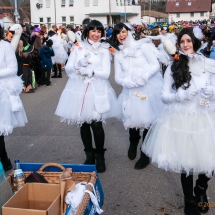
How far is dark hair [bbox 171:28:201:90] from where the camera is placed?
326cm

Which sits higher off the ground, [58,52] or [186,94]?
[186,94]

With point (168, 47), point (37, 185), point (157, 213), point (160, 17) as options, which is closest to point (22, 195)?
point (37, 185)

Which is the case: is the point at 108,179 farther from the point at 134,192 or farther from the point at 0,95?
the point at 0,95

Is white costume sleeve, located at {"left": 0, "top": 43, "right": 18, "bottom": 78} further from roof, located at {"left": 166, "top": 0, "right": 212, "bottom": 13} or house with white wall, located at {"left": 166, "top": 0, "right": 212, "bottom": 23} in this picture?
roof, located at {"left": 166, "top": 0, "right": 212, "bottom": 13}

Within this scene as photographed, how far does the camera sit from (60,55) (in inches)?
533

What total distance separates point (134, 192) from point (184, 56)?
68.2 inches

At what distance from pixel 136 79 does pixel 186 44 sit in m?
1.38

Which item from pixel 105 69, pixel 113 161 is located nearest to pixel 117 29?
pixel 105 69

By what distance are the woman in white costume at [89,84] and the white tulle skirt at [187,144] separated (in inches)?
51.7

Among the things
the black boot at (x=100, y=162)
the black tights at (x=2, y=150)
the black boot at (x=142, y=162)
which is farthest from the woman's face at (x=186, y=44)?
the black tights at (x=2, y=150)

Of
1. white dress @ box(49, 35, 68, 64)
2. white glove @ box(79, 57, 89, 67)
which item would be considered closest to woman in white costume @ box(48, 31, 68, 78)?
white dress @ box(49, 35, 68, 64)

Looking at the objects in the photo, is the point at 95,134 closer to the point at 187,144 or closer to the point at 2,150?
the point at 2,150

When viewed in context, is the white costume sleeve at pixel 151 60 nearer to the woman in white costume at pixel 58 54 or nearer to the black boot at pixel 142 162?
the black boot at pixel 142 162

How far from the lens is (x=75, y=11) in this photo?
64.3 m
